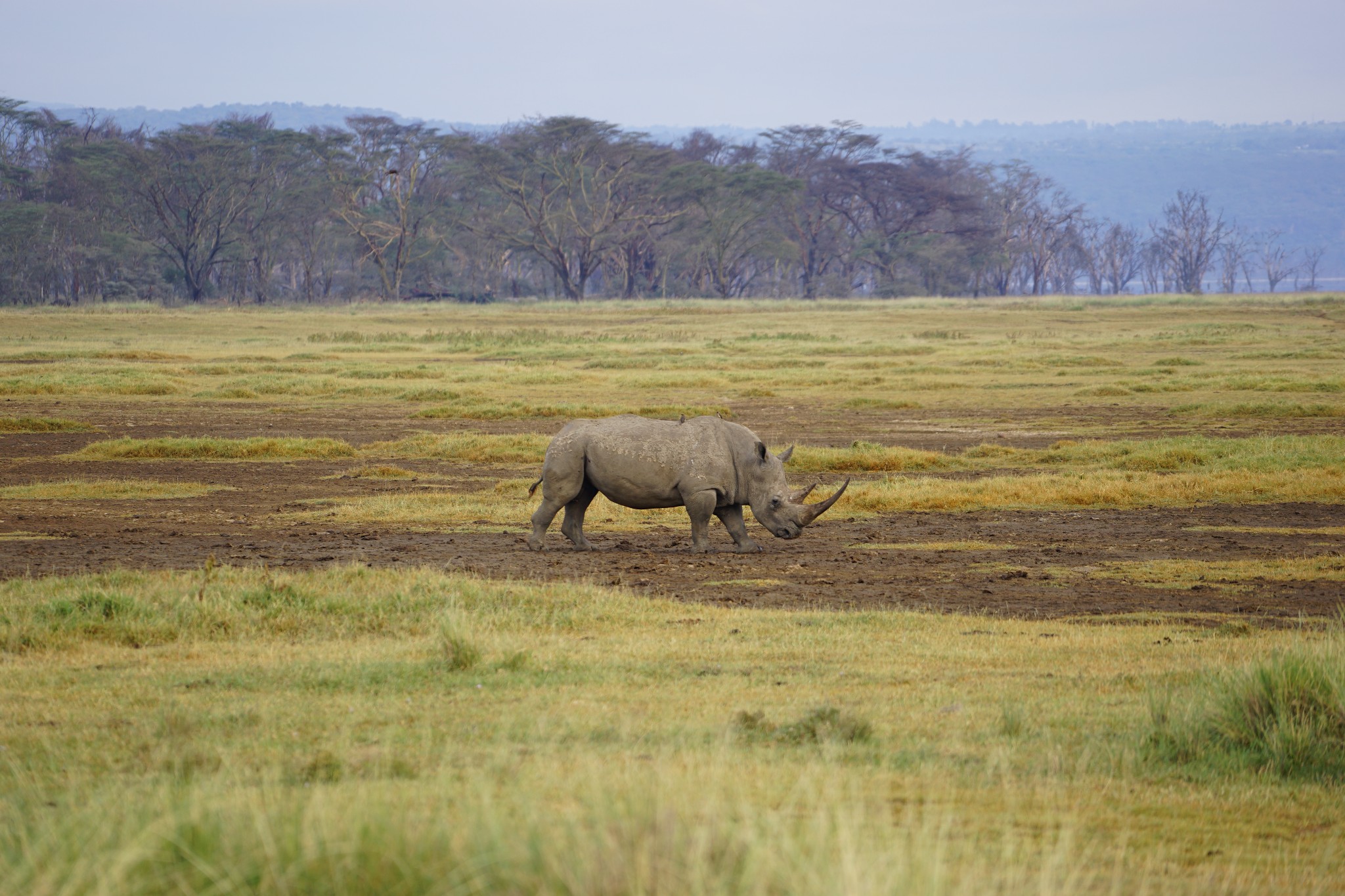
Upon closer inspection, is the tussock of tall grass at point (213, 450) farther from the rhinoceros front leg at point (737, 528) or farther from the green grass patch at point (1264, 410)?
the green grass patch at point (1264, 410)

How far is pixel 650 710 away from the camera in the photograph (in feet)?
22.0

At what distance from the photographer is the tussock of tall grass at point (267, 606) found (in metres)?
8.77

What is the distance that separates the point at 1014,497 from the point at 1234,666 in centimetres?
907

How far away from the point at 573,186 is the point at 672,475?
73939 mm

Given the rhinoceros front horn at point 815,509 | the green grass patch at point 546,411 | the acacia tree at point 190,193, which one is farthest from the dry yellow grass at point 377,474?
the acacia tree at point 190,193

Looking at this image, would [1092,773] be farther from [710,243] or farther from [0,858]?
[710,243]

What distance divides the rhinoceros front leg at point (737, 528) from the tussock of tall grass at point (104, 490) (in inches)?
292

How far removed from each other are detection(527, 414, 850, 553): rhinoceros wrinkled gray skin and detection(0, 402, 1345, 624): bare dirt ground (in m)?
0.37

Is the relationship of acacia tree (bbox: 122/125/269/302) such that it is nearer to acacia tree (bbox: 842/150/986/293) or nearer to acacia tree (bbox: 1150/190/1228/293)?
acacia tree (bbox: 842/150/986/293)

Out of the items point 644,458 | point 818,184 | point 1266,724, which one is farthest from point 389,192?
point 1266,724

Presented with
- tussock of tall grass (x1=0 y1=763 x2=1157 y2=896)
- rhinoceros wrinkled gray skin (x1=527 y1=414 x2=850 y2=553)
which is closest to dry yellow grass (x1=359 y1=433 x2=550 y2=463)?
rhinoceros wrinkled gray skin (x1=527 y1=414 x2=850 y2=553)

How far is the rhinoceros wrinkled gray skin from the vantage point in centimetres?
1278

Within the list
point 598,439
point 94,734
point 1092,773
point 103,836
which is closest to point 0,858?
point 103,836

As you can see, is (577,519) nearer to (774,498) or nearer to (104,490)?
(774,498)
